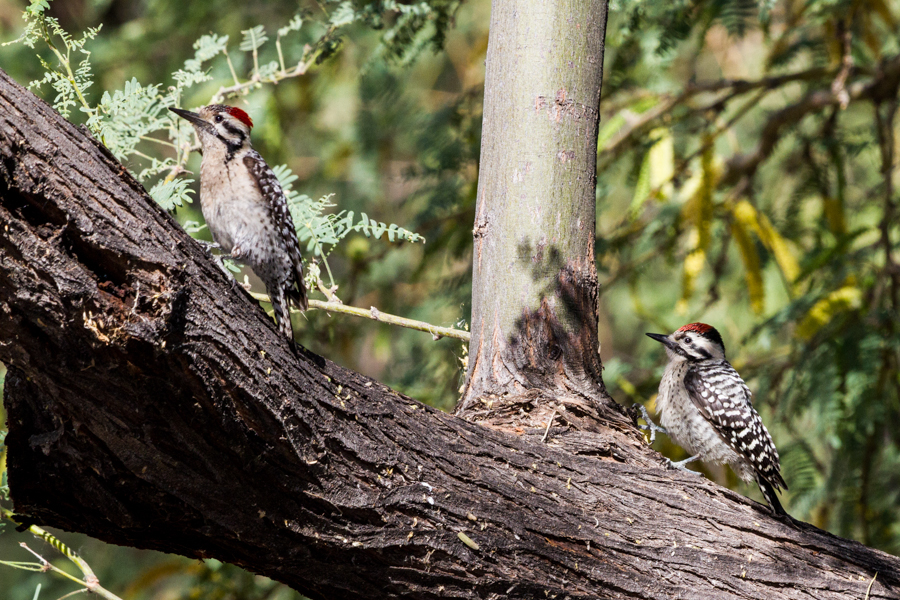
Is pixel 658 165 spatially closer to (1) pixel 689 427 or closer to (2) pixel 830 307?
(2) pixel 830 307

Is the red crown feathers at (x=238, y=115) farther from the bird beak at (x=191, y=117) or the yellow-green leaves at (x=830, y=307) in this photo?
the yellow-green leaves at (x=830, y=307)

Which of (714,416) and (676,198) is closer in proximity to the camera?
(714,416)

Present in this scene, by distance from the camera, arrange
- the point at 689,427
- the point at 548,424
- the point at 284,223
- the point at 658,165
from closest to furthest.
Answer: the point at 548,424 < the point at 284,223 < the point at 689,427 < the point at 658,165

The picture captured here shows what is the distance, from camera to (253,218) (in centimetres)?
312

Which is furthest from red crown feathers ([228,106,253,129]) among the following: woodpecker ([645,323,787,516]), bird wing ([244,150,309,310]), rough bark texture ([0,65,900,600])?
woodpecker ([645,323,787,516])

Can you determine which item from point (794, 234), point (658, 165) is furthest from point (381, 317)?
point (794, 234)

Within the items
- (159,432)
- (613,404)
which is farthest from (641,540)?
(159,432)

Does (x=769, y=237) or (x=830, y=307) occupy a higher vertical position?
(x=769, y=237)

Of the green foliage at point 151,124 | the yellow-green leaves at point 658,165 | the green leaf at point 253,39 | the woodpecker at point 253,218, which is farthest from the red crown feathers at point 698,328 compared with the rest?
the green leaf at point 253,39

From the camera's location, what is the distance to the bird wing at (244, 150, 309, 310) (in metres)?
3.10

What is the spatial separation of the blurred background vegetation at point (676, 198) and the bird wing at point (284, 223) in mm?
879

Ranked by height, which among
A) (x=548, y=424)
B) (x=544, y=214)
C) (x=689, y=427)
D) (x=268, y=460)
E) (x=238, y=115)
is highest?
(x=238, y=115)

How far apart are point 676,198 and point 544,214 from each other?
2430mm

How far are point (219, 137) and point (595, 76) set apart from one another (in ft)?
5.02
